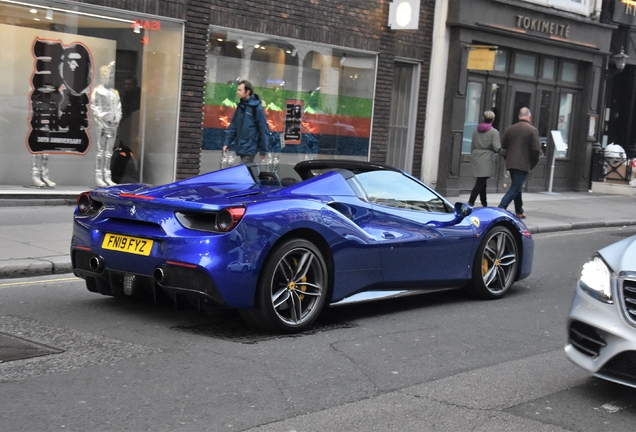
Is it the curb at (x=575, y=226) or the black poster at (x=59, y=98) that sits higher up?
the black poster at (x=59, y=98)

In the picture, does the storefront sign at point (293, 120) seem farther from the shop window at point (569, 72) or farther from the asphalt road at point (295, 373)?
the shop window at point (569, 72)

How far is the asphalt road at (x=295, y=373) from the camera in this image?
4.75 m

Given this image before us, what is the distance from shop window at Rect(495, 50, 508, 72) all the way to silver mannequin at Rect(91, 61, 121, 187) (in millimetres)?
10232

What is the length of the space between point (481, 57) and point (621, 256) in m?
15.0

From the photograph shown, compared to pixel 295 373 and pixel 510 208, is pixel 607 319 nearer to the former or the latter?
pixel 295 373

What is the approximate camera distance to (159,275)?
6293 mm

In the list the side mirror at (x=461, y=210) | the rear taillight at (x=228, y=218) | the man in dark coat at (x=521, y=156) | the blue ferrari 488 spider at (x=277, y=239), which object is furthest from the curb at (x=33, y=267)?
the man in dark coat at (x=521, y=156)

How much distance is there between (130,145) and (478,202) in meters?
7.78

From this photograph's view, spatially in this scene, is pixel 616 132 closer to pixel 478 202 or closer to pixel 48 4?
pixel 478 202

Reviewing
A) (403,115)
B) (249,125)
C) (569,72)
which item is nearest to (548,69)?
(569,72)

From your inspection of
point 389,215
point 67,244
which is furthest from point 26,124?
point 389,215

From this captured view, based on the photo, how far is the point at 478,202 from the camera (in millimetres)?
19062

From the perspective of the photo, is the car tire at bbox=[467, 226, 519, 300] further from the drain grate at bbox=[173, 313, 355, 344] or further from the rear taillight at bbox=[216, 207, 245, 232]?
the rear taillight at bbox=[216, 207, 245, 232]

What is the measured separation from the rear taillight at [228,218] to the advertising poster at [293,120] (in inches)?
417
